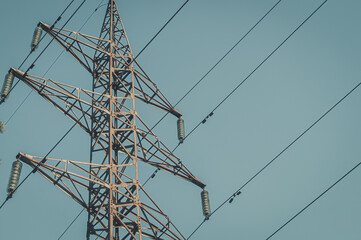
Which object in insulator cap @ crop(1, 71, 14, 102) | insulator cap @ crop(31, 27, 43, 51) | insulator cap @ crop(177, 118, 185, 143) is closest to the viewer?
insulator cap @ crop(1, 71, 14, 102)

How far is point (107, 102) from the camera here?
18500 mm

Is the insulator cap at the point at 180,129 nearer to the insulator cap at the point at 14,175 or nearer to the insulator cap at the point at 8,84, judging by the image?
the insulator cap at the point at 8,84

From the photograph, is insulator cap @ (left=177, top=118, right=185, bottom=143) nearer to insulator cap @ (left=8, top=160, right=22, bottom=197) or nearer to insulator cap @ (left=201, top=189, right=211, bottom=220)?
insulator cap @ (left=201, top=189, right=211, bottom=220)

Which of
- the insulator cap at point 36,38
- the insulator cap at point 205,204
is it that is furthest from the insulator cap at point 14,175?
the insulator cap at point 205,204

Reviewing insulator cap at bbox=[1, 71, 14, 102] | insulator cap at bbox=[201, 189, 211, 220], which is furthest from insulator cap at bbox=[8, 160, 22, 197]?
insulator cap at bbox=[201, 189, 211, 220]

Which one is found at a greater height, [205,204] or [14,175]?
[14,175]

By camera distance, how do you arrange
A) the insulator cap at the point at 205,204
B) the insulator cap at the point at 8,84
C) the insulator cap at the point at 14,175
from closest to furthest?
the insulator cap at the point at 14,175 → the insulator cap at the point at 8,84 → the insulator cap at the point at 205,204

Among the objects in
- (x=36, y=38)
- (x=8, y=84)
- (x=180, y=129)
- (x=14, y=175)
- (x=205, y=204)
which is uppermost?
(x=36, y=38)

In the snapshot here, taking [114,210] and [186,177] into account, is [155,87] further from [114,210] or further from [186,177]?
[114,210]

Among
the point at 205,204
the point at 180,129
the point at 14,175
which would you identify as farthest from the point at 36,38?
the point at 205,204

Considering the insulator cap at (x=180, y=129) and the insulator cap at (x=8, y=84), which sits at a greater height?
the insulator cap at (x=8, y=84)

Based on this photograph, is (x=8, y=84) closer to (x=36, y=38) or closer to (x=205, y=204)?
(x=36, y=38)

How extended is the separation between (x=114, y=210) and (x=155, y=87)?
731 centimetres

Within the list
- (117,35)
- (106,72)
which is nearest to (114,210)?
(106,72)
